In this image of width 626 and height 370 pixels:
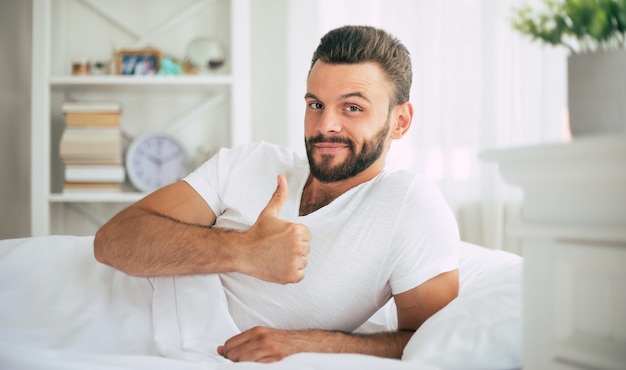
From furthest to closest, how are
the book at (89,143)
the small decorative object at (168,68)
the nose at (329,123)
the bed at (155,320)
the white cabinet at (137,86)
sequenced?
the white cabinet at (137,86)
the small decorative object at (168,68)
the book at (89,143)
the nose at (329,123)
the bed at (155,320)

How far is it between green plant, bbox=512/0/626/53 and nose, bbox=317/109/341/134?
698 millimetres

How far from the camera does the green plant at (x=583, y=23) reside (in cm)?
64

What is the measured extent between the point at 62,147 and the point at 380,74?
73.1 inches

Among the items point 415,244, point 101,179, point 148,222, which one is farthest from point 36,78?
point 415,244

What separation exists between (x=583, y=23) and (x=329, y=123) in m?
0.77

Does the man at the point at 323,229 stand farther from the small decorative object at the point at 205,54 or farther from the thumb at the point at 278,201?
the small decorative object at the point at 205,54

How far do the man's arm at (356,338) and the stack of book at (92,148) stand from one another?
189cm

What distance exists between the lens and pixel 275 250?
120 centimetres

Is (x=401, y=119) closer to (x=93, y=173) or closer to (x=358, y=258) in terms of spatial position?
(x=358, y=258)

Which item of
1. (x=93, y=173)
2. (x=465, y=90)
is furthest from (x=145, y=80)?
(x=465, y=90)

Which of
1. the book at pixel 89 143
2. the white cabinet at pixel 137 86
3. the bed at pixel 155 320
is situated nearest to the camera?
the bed at pixel 155 320

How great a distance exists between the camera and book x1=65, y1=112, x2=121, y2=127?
2830 millimetres

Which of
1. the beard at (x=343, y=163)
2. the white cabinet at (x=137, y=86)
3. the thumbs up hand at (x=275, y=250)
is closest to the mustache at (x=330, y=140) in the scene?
the beard at (x=343, y=163)

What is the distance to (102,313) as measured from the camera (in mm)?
1324
